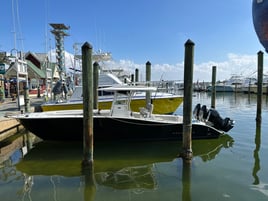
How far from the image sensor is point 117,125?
Answer: 323 inches

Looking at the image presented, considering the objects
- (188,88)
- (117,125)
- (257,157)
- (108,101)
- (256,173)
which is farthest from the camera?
(108,101)

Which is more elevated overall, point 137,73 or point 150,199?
point 137,73

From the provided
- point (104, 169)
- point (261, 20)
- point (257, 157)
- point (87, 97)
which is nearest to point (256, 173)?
point (257, 157)

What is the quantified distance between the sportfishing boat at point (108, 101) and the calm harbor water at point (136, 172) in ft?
12.3

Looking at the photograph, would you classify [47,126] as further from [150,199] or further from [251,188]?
[251,188]

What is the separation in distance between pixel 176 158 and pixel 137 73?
1009 cm

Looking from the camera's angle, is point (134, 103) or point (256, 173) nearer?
point (256, 173)

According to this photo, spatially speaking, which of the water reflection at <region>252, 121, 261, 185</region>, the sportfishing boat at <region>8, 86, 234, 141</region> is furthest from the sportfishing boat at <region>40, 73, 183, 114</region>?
the water reflection at <region>252, 121, 261, 185</region>

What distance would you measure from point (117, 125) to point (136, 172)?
2.15 meters

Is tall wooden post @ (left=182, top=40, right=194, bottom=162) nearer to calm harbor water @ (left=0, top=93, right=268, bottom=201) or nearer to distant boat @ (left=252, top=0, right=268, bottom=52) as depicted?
calm harbor water @ (left=0, top=93, right=268, bottom=201)

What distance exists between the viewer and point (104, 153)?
7895 millimetres

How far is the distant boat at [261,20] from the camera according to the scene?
287 centimetres

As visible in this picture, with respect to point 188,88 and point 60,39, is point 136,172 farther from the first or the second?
point 60,39

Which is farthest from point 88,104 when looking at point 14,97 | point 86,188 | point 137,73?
point 14,97
